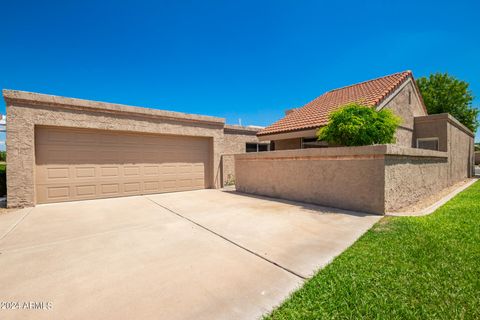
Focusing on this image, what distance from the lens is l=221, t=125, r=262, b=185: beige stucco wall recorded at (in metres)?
13.0

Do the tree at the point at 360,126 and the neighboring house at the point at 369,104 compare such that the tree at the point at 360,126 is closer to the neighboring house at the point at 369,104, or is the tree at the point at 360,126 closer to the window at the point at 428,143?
the neighboring house at the point at 369,104

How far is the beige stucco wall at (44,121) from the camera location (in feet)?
24.2

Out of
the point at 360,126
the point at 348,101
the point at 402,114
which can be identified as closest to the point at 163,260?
the point at 360,126

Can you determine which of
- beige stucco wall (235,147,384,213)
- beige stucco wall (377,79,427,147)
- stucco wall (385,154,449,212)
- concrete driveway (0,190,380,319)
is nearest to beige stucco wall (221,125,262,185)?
beige stucco wall (235,147,384,213)

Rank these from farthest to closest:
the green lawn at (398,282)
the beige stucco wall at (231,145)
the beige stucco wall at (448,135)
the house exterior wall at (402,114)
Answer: the beige stucco wall at (231,145) → the beige stucco wall at (448,135) → the house exterior wall at (402,114) → the green lawn at (398,282)

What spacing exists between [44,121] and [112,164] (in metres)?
2.68

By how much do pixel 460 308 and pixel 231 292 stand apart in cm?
242

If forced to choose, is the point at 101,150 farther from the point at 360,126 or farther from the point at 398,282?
the point at 398,282

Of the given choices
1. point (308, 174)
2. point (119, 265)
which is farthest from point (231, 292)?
point (308, 174)

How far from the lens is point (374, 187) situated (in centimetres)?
598

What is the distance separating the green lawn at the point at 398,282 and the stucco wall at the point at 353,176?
1.90m

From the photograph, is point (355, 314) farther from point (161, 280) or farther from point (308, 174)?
point (308, 174)

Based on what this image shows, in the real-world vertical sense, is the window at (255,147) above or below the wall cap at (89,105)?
below

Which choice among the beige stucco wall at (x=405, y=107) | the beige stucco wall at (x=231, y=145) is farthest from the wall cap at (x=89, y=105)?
the beige stucco wall at (x=405, y=107)
